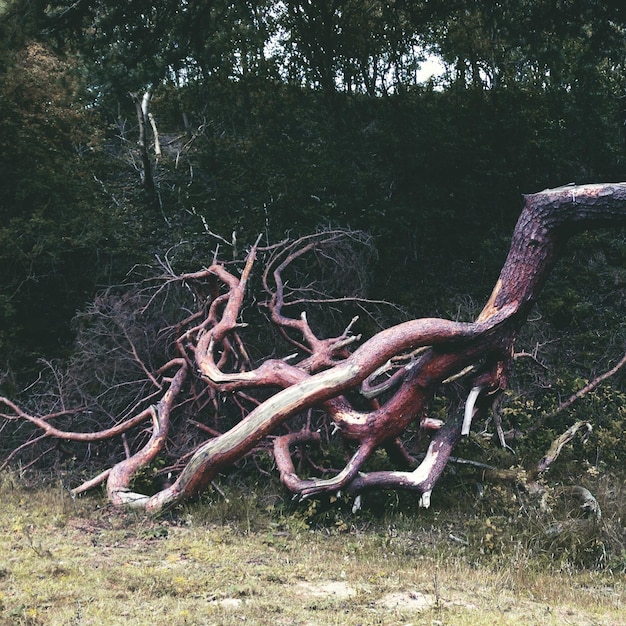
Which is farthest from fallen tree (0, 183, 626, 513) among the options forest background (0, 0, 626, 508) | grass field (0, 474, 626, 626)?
forest background (0, 0, 626, 508)

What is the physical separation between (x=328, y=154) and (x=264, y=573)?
9.91 meters

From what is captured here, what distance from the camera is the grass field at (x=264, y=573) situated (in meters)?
4.31

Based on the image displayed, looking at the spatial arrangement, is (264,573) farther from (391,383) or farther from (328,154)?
Answer: (328,154)

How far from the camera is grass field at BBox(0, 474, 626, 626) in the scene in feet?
14.1

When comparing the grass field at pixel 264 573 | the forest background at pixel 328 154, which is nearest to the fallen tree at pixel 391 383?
the grass field at pixel 264 573

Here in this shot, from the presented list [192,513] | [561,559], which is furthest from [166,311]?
[561,559]

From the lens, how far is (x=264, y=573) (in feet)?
16.7

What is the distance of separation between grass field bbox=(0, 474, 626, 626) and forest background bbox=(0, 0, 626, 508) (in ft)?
8.77

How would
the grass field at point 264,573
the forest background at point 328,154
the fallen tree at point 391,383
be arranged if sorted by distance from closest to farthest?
the grass field at point 264,573, the fallen tree at point 391,383, the forest background at point 328,154

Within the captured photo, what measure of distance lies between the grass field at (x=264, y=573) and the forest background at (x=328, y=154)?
8.77 ft

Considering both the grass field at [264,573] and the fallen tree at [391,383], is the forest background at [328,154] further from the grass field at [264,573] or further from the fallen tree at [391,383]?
the grass field at [264,573]

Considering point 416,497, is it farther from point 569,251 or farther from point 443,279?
point 569,251

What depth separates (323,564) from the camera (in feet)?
17.8

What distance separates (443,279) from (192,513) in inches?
282
